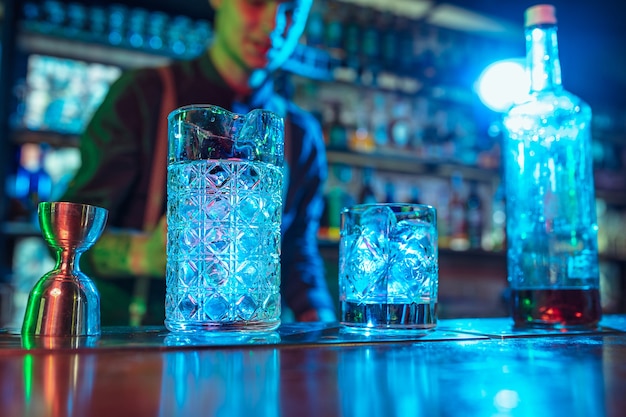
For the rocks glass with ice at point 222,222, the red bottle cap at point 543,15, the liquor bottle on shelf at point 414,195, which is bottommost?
the rocks glass with ice at point 222,222

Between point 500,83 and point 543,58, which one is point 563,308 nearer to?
point 543,58

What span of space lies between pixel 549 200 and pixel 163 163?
1642 mm

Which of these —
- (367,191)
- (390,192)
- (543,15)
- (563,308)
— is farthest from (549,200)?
Answer: (390,192)

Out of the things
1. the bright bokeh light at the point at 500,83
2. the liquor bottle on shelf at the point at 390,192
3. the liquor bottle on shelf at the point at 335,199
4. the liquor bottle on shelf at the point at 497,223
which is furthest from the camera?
the bright bokeh light at the point at 500,83

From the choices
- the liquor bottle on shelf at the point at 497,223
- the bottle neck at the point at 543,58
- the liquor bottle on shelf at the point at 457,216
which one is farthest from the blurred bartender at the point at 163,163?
the bottle neck at the point at 543,58

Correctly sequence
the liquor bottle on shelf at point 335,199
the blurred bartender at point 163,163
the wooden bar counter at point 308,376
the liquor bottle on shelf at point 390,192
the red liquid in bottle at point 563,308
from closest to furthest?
1. the wooden bar counter at point 308,376
2. the red liquid in bottle at point 563,308
3. the blurred bartender at point 163,163
4. the liquor bottle on shelf at point 335,199
5. the liquor bottle on shelf at point 390,192

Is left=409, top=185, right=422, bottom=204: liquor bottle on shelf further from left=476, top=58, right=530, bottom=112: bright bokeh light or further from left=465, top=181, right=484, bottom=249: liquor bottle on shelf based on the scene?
left=476, top=58, right=530, bottom=112: bright bokeh light

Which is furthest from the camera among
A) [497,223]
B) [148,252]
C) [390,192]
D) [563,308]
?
[497,223]

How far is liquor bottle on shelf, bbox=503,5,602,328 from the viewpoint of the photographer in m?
0.81

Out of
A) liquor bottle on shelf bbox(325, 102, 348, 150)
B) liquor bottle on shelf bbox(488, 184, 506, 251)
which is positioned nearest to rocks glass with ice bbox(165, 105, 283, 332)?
liquor bottle on shelf bbox(325, 102, 348, 150)

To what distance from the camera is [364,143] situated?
304 centimetres

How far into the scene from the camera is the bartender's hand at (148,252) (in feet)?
6.46

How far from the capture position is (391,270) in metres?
0.66

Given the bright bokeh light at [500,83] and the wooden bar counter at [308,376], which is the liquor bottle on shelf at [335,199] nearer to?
the bright bokeh light at [500,83]
